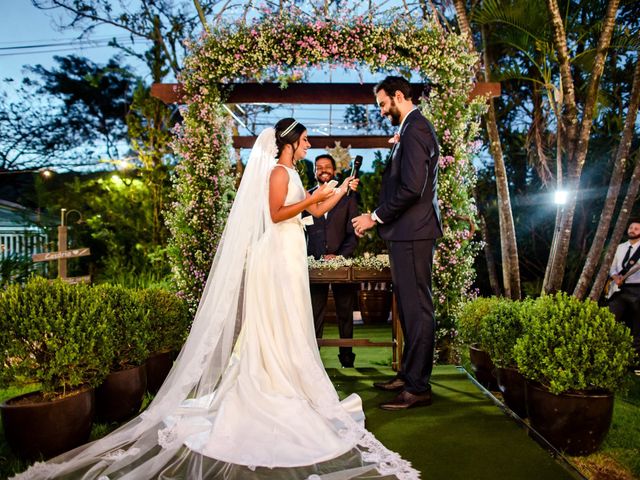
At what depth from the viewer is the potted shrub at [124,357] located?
11.6 ft

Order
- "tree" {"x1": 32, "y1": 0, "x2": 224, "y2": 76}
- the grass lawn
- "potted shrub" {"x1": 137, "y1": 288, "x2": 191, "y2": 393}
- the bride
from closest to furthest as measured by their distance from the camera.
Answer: the bride, the grass lawn, "potted shrub" {"x1": 137, "y1": 288, "x2": 191, "y2": 393}, "tree" {"x1": 32, "y1": 0, "x2": 224, "y2": 76}

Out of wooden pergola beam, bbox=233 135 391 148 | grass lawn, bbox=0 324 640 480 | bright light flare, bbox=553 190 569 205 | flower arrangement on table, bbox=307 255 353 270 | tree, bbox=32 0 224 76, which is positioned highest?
tree, bbox=32 0 224 76

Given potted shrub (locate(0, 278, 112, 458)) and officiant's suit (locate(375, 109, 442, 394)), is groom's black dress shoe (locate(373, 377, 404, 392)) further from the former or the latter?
potted shrub (locate(0, 278, 112, 458))

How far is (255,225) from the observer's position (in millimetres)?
3787

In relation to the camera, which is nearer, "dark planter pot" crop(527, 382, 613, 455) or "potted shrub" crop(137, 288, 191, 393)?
"dark planter pot" crop(527, 382, 613, 455)

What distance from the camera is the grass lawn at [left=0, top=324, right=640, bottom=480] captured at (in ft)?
9.27

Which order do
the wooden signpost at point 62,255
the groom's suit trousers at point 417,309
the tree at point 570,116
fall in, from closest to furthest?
the groom's suit trousers at point 417,309 < the wooden signpost at point 62,255 < the tree at point 570,116

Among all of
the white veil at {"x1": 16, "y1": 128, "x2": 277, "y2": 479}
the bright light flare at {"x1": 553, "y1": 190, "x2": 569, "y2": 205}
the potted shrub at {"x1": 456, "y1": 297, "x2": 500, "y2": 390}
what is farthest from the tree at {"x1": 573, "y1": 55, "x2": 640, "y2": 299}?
the white veil at {"x1": 16, "y1": 128, "x2": 277, "y2": 479}

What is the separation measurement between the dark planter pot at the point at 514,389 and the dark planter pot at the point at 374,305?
5595 mm

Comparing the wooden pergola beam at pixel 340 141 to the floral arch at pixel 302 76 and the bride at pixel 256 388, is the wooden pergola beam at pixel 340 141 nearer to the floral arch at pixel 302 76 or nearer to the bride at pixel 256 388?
the floral arch at pixel 302 76

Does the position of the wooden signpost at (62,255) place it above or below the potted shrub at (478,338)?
above

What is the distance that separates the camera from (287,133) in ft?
12.7

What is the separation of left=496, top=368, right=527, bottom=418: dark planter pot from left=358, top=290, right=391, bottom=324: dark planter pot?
5.59m

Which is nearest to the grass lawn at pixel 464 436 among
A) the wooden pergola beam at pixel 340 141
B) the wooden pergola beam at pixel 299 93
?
the wooden pergola beam at pixel 299 93
